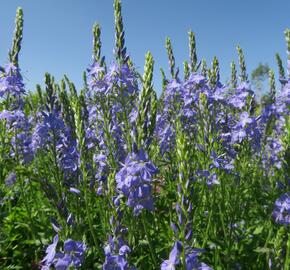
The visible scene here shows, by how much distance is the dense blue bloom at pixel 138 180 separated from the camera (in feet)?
9.76

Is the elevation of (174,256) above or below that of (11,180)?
below

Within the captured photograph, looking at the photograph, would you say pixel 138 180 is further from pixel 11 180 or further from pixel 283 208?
pixel 11 180

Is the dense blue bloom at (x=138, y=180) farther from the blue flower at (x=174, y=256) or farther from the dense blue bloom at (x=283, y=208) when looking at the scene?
the dense blue bloom at (x=283, y=208)

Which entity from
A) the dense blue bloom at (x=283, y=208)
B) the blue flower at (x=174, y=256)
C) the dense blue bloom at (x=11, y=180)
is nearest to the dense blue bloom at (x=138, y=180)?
the blue flower at (x=174, y=256)

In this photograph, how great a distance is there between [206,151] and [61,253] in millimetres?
2135

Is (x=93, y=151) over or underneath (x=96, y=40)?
underneath

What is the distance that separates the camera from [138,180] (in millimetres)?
3021

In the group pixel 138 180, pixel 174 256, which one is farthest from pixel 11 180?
pixel 174 256

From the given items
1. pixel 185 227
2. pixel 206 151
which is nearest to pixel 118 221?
pixel 185 227

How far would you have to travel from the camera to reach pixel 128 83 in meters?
4.38

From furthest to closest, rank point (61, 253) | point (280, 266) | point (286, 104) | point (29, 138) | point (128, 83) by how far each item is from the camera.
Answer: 1. point (29, 138)
2. point (286, 104)
3. point (128, 83)
4. point (280, 266)
5. point (61, 253)

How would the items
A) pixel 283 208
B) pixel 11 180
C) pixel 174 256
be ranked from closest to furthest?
pixel 174 256 < pixel 283 208 < pixel 11 180

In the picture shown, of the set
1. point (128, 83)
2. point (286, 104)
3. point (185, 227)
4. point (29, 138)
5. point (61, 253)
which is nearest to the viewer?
point (185, 227)

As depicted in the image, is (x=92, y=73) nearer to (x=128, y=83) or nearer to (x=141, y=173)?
(x=128, y=83)
